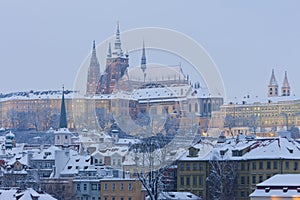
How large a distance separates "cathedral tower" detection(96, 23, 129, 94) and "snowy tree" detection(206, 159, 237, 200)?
230 ft

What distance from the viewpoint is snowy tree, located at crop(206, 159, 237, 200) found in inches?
1829

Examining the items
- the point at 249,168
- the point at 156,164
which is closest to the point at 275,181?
the point at 249,168

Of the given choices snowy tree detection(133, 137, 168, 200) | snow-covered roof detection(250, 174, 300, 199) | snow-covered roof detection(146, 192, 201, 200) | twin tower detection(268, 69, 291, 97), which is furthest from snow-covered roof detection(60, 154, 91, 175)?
twin tower detection(268, 69, 291, 97)

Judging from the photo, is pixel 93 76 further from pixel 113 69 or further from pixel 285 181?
pixel 285 181

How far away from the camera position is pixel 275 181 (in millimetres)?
37594

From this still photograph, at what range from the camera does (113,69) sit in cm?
13088

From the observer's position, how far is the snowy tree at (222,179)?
46.5m

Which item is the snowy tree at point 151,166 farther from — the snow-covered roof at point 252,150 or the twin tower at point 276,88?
the twin tower at point 276,88

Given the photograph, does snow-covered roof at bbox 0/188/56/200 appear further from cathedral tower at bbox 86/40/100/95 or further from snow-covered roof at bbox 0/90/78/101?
snow-covered roof at bbox 0/90/78/101

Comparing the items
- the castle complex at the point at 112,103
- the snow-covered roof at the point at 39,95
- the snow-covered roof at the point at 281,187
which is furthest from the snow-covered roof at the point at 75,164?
the snow-covered roof at the point at 39,95

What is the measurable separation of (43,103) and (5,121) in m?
10.4

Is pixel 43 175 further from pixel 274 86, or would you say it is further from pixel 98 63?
pixel 274 86

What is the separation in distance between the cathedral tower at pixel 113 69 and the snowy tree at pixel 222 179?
70.2 meters

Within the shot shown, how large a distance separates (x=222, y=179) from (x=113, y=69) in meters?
84.9
